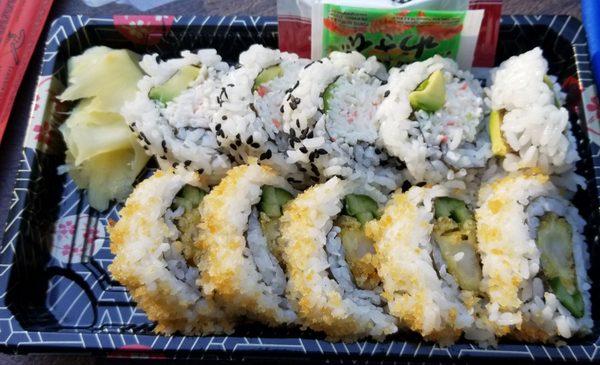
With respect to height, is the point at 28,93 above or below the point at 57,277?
above

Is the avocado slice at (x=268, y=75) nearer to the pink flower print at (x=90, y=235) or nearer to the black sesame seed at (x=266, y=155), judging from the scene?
the black sesame seed at (x=266, y=155)

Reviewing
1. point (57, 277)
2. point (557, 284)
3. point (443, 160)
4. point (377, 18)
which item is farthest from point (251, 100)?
point (557, 284)

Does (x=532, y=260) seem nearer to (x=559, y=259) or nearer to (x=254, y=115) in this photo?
(x=559, y=259)

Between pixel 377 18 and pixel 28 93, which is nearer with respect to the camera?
pixel 377 18

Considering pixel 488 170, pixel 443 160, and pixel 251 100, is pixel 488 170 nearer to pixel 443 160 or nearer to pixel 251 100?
pixel 443 160

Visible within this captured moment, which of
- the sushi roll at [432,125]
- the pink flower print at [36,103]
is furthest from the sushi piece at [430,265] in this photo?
the pink flower print at [36,103]

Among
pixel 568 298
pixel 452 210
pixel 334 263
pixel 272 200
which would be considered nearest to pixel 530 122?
pixel 452 210
